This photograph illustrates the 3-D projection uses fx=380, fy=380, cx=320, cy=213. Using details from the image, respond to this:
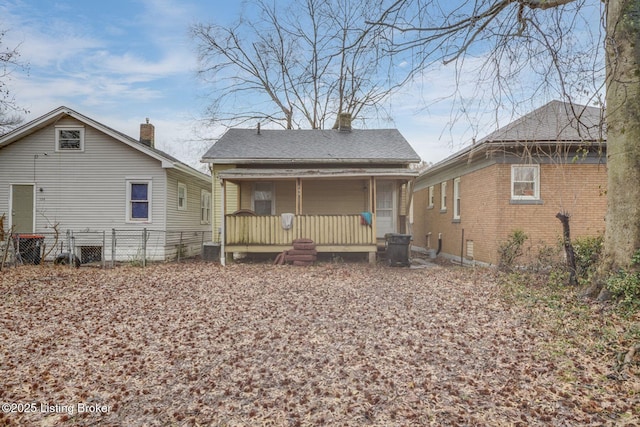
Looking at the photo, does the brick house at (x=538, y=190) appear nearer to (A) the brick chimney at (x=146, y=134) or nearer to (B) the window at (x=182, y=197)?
(B) the window at (x=182, y=197)

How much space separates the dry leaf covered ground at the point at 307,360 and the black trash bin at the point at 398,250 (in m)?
3.82

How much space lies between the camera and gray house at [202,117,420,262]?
40.1 feet

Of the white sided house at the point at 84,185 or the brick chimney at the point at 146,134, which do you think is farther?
the brick chimney at the point at 146,134

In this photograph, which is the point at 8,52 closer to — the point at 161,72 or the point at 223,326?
the point at 161,72

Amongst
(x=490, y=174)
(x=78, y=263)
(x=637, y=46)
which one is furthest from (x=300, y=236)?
(x=637, y=46)

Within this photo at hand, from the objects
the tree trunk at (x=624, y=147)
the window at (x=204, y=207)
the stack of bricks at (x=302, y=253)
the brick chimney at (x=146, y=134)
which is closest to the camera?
the tree trunk at (x=624, y=147)

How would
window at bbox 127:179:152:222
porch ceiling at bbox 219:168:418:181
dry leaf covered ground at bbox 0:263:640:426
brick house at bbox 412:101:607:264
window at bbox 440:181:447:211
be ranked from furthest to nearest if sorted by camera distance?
window at bbox 440:181:447:211 < window at bbox 127:179:152:222 < porch ceiling at bbox 219:168:418:181 < brick house at bbox 412:101:607:264 < dry leaf covered ground at bbox 0:263:640:426

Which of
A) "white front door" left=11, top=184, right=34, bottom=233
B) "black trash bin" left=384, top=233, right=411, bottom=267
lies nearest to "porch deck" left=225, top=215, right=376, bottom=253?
"black trash bin" left=384, top=233, right=411, bottom=267

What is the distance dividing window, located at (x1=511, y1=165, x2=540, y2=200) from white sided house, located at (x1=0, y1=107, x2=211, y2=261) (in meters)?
11.4

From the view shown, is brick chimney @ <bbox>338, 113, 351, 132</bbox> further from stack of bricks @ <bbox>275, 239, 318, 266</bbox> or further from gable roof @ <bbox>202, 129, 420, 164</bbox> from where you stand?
stack of bricks @ <bbox>275, 239, 318, 266</bbox>

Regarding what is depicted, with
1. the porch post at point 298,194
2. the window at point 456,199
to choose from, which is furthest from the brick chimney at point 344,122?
the porch post at point 298,194

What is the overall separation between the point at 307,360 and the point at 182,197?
42.3 ft

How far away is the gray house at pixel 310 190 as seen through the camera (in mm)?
12211

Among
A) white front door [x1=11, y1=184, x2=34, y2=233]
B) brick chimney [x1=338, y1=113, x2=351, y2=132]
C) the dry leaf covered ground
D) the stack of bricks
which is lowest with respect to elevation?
the dry leaf covered ground
